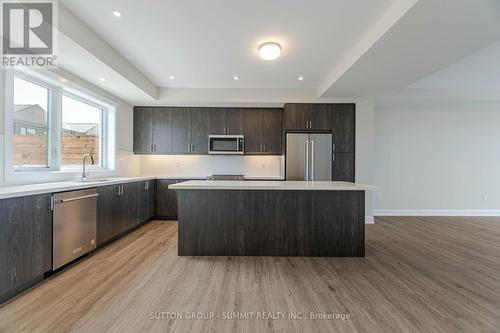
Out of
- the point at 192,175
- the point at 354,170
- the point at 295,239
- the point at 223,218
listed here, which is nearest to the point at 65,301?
the point at 223,218

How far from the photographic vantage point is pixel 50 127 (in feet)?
10.5

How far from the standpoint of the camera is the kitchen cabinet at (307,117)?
479cm

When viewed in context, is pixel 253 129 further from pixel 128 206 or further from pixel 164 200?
pixel 128 206

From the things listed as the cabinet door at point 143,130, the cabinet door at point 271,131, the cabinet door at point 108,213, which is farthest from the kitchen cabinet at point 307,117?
the cabinet door at point 108,213

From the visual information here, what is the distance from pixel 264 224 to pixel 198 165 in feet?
9.64

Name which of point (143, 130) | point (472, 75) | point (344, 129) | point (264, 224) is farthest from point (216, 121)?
point (472, 75)

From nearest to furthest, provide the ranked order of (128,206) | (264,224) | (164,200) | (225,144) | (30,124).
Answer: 1. (30,124)
2. (264,224)
3. (128,206)
4. (164,200)
5. (225,144)

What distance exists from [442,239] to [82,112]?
6.14 metres

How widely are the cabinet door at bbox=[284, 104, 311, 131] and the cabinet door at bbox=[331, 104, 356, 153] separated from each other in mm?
541

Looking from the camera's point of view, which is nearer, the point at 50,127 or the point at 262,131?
the point at 50,127

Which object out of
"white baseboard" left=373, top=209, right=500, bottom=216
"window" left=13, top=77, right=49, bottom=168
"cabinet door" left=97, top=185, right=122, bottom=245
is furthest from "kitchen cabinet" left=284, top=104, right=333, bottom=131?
"window" left=13, top=77, right=49, bottom=168

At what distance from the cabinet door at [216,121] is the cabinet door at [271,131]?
0.88 meters

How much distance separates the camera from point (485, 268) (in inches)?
107
